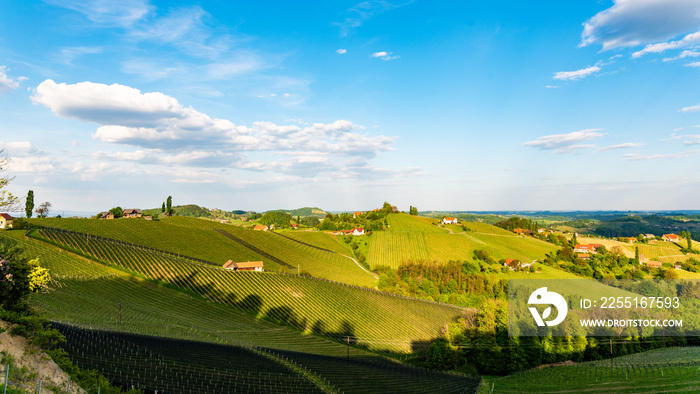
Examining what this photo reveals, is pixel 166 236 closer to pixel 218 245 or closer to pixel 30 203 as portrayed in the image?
pixel 218 245

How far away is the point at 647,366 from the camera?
3538 cm

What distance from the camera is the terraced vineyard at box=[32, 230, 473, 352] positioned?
230 feet

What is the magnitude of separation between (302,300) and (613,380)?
195ft

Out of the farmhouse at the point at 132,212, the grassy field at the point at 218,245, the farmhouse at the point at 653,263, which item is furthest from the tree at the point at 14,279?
the farmhouse at the point at 653,263

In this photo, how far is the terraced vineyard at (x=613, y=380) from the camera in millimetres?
27250

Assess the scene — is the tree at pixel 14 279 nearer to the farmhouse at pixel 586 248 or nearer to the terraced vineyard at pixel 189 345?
the terraced vineyard at pixel 189 345

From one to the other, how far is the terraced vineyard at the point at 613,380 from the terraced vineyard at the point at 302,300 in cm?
3064

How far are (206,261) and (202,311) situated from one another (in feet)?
118

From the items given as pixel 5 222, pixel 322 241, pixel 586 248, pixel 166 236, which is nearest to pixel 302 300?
pixel 166 236

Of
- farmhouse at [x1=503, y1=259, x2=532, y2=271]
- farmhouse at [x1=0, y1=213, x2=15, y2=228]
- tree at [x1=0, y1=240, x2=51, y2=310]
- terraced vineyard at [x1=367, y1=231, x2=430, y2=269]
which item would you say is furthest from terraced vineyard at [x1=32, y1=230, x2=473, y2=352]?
farmhouse at [x1=503, y1=259, x2=532, y2=271]

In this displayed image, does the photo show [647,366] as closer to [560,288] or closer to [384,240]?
[560,288]

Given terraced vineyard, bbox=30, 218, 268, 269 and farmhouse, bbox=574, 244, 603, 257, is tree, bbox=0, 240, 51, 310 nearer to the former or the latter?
terraced vineyard, bbox=30, 218, 268, 269

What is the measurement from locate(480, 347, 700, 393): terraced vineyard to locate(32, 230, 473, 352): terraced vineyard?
3064 centimetres

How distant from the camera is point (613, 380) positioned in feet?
107
